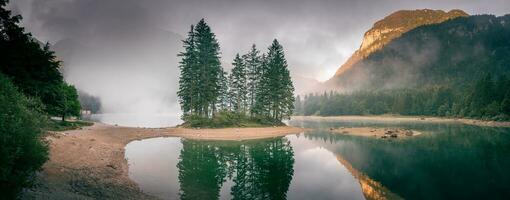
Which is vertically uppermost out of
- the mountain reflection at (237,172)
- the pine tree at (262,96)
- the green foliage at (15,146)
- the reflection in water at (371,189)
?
the pine tree at (262,96)

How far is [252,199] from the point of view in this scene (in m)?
17.6

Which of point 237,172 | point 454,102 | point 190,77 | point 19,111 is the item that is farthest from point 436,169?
point 454,102

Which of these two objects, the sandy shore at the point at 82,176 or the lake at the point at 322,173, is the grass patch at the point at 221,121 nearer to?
the lake at the point at 322,173

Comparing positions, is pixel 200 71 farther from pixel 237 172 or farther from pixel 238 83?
pixel 237 172

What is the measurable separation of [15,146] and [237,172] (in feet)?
53.5

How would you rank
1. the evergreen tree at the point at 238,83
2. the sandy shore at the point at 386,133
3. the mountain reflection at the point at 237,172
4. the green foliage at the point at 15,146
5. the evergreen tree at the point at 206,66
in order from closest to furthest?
the green foliage at the point at 15,146 → the mountain reflection at the point at 237,172 → the sandy shore at the point at 386,133 → the evergreen tree at the point at 206,66 → the evergreen tree at the point at 238,83

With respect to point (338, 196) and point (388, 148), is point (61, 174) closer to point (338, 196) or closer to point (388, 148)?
point (338, 196)

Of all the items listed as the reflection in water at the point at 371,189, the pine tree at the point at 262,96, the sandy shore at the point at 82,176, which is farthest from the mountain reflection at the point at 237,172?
the pine tree at the point at 262,96

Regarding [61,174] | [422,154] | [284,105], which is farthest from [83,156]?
[284,105]

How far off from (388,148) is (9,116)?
1527 inches

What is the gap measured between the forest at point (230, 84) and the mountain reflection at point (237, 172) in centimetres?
2857

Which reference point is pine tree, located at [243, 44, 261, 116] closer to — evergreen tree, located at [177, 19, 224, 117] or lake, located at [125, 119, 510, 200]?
evergreen tree, located at [177, 19, 224, 117]

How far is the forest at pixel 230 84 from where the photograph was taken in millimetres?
65938

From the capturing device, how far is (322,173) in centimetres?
2609
